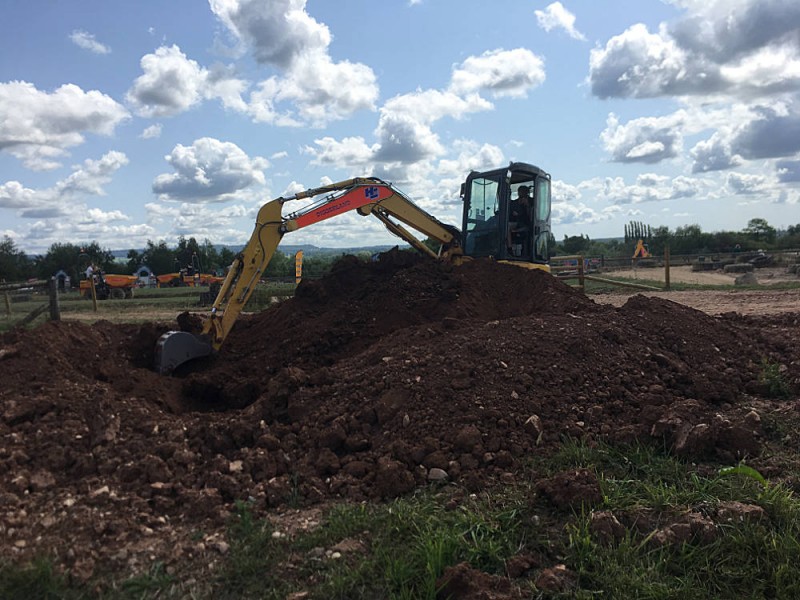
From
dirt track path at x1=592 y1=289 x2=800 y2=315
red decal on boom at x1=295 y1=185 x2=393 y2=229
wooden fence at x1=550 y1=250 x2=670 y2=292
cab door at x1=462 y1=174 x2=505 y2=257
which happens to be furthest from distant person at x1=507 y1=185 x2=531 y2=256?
wooden fence at x1=550 y1=250 x2=670 y2=292

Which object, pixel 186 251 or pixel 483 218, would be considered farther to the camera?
pixel 186 251

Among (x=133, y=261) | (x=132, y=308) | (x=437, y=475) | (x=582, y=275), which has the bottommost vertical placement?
(x=437, y=475)

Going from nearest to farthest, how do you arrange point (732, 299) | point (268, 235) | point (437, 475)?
1. point (437, 475)
2. point (268, 235)
3. point (732, 299)

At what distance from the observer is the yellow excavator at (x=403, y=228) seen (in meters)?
8.25

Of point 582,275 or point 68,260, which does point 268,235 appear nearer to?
point 582,275

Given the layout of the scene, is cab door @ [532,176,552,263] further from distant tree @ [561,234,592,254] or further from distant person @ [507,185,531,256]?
distant tree @ [561,234,592,254]

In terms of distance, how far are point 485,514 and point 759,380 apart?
11.9 ft

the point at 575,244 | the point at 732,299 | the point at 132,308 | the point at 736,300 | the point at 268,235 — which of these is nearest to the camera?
the point at 268,235

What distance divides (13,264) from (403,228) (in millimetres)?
56180

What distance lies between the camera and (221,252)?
6638 cm

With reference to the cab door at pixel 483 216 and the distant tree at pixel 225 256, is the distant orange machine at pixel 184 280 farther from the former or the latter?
the cab door at pixel 483 216

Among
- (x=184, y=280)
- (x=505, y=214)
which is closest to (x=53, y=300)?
(x=505, y=214)

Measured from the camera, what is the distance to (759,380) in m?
5.65

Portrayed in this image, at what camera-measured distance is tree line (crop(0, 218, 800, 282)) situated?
4769cm
